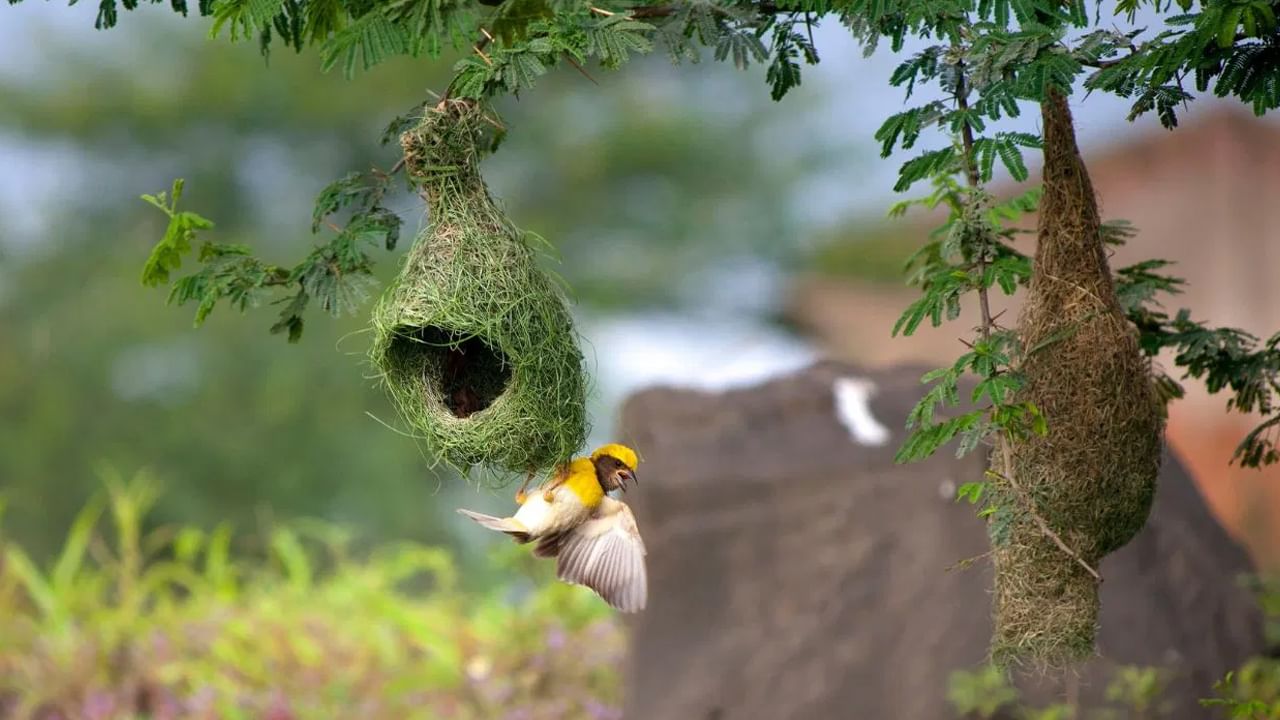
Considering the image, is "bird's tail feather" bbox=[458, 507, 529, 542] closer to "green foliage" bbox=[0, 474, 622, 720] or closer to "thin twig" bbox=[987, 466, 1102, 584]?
"thin twig" bbox=[987, 466, 1102, 584]

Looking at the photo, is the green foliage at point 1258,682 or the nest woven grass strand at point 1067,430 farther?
the green foliage at point 1258,682

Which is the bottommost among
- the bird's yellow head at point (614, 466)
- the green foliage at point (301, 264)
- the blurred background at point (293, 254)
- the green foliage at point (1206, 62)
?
the blurred background at point (293, 254)

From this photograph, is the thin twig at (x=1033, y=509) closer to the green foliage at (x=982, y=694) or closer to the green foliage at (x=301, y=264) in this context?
the green foliage at (x=301, y=264)

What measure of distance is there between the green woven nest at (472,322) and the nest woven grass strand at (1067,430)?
2.81ft

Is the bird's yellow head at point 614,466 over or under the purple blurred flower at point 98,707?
over

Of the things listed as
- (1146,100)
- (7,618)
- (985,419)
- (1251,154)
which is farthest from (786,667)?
(1251,154)

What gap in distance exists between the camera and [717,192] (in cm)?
1110

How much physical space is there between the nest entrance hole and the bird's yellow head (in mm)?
224

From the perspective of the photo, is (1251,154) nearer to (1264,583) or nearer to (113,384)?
(1264,583)

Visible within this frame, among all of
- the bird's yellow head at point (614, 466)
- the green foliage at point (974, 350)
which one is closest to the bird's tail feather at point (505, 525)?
the bird's yellow head at point (614, 466)

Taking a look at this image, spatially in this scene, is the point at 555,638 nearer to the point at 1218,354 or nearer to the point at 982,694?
the point at 982,694

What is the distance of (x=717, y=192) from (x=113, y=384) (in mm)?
4869

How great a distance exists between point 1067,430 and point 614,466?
86 centimetres

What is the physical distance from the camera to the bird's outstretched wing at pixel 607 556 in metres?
2.44
